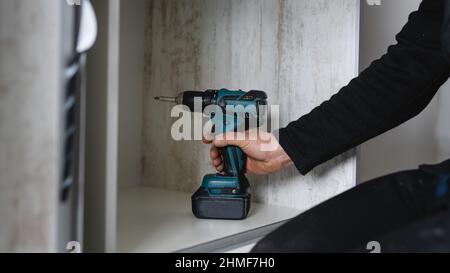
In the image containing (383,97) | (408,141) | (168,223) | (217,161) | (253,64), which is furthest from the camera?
(408,141)

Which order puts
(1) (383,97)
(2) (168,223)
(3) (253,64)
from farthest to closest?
(3) (253,64)
(2) (168,223)
(1) (383,97)

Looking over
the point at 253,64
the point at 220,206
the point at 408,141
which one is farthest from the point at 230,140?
the point at 408,141

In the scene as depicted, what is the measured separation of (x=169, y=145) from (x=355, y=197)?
2.74 ft

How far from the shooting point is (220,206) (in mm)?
1121

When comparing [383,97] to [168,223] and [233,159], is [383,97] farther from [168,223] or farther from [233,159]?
[168,223]

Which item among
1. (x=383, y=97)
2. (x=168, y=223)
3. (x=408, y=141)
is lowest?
(x=168, y=223)

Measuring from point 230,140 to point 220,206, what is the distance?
16cm

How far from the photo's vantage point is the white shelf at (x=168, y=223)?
913mm

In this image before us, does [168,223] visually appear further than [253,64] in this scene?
No

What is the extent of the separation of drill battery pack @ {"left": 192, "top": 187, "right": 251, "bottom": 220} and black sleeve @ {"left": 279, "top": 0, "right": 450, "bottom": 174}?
193mm

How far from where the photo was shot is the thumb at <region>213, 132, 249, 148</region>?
44.8 inches

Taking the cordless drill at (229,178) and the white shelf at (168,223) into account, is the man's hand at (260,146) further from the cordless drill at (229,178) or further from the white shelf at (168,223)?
the white shelf at (168,223)

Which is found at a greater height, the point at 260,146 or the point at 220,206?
the point at 260,146

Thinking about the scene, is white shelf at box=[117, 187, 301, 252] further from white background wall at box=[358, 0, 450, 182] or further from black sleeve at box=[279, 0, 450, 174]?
white background wall at box=[358, 0, 450, 182]
